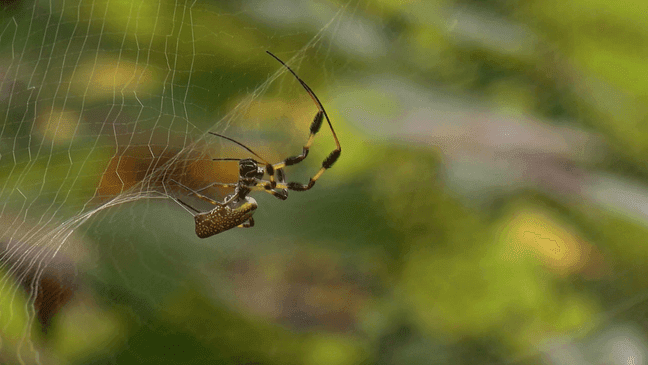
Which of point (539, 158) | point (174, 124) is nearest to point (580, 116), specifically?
point (539, 158)

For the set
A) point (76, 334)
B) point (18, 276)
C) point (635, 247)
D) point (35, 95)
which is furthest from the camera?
point (635, 247)

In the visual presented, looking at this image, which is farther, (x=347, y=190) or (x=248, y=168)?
(x=347, y=190)

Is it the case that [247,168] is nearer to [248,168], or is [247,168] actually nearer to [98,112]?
[248,168]

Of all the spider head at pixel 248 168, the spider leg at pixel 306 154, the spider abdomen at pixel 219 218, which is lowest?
the spider abdomen at pixel 219 218

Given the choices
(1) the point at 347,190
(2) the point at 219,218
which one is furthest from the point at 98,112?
(1) the point at 347,190

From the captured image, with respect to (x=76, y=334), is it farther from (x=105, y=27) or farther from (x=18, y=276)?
(x=105, y=27)

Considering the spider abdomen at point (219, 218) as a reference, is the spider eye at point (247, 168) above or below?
above

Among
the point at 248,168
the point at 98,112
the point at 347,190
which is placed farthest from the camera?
the point at 347,190
